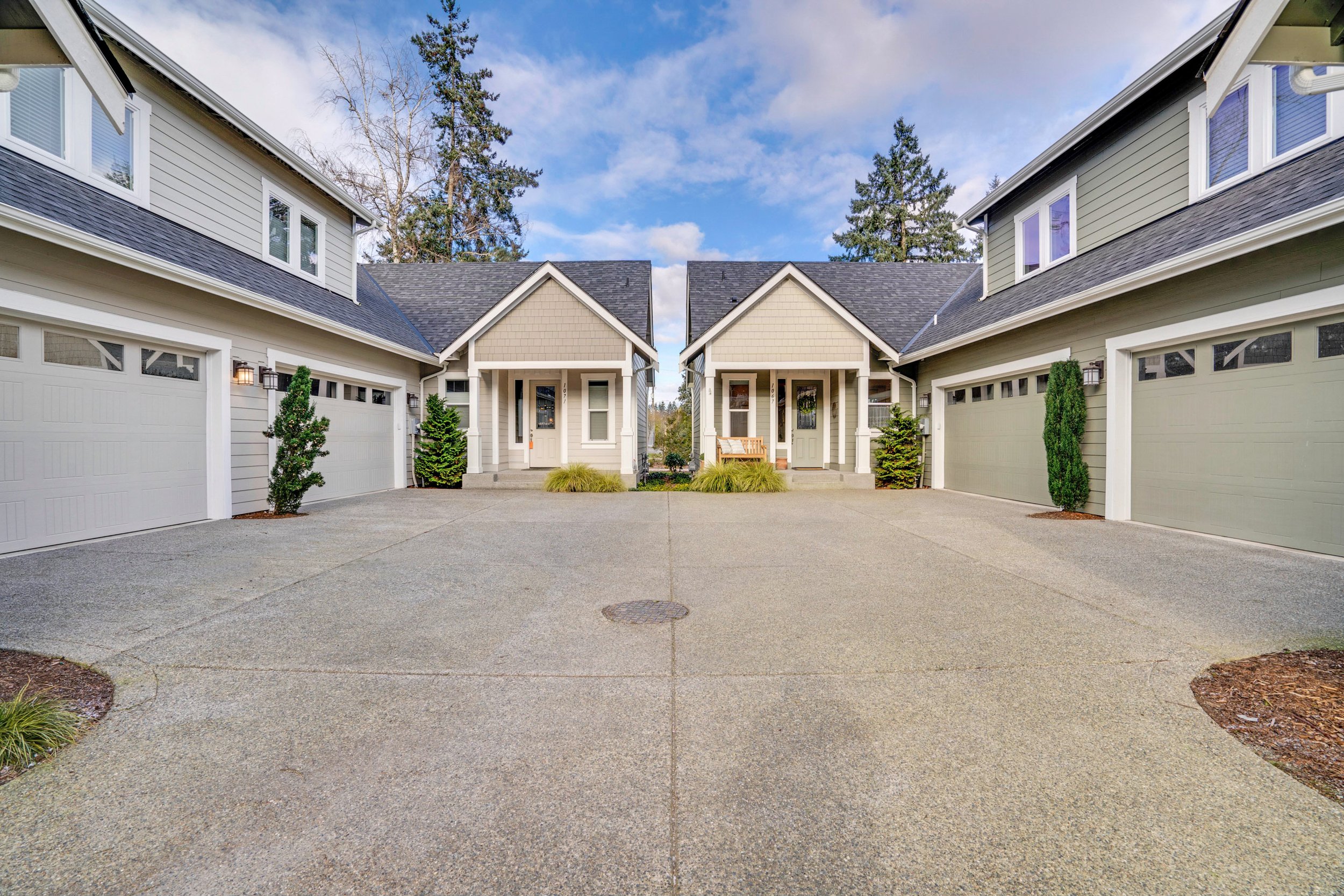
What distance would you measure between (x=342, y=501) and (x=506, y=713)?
8.80 m

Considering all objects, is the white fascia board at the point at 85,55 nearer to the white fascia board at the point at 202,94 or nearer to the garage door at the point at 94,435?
the white fascia board at the point at 202,94

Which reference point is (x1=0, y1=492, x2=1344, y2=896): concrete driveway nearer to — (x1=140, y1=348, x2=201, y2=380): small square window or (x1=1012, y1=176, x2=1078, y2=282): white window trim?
(x1=140, y1=348, x2=201, y2=380): small square window

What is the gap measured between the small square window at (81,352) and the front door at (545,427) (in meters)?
8.13

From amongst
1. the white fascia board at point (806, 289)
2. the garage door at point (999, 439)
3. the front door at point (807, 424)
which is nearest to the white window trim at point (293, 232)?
the white fascia board at point (806, 289)

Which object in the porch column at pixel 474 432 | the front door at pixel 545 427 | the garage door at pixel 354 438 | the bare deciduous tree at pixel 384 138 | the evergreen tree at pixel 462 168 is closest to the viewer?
the garage door at pixel 354 438

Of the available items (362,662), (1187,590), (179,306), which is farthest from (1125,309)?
(179,306)

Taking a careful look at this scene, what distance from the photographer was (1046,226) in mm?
9930

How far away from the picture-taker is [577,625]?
3.74 meters

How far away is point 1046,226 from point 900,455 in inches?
197

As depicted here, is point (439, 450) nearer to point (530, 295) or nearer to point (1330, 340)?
point (530, 295)

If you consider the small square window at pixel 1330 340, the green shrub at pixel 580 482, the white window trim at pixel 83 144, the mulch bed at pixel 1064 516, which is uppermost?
the white window trim at pixel 83 144

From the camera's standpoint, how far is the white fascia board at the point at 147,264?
197 inches

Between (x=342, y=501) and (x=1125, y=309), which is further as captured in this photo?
(x=342, y=501)

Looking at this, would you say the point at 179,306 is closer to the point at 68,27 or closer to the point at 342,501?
the point at 342,501
